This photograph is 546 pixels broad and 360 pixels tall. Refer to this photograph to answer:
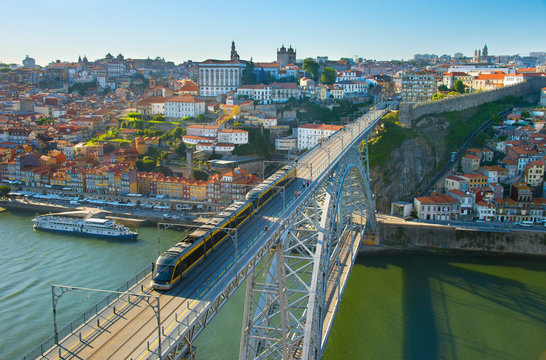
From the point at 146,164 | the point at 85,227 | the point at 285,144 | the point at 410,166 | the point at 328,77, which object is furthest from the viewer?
the point at 328,77

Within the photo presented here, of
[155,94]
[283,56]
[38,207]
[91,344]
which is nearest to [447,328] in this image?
[91,344]

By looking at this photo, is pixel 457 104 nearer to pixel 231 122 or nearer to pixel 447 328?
pixel 231 122

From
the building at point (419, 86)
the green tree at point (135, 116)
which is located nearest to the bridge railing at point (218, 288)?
the building at point (419, 86)

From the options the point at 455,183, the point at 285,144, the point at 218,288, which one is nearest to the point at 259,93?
the point at 285,144

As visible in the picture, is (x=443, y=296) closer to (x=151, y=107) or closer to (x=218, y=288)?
(x=218, y=288)

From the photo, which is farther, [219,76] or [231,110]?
[219,76]

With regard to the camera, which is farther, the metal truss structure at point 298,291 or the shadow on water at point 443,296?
the shadow on water at point 443,296

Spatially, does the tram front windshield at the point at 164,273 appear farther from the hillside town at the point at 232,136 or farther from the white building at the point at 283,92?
the white building at the point at 283,92
